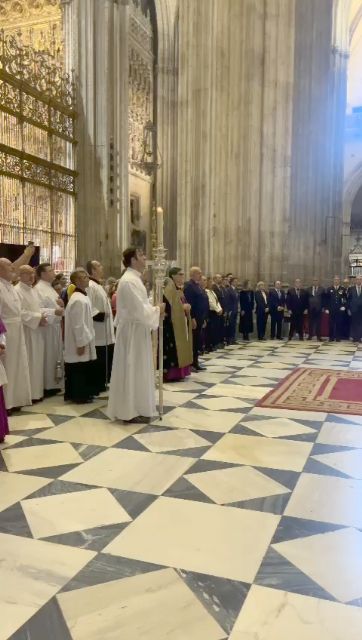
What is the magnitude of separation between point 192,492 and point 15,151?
24.6ft

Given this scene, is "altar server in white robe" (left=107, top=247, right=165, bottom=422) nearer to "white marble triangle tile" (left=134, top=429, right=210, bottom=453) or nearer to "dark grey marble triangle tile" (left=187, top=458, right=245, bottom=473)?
"white marble triangle tile" (left=134, top=429, right=210, bottom=453)

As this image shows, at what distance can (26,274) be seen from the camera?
20.6ft

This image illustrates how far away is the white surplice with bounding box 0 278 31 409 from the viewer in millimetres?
5703

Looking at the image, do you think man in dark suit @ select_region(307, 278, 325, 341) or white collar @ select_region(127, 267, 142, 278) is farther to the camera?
man in dark suit @ select_region(307, 278, 325, 341)

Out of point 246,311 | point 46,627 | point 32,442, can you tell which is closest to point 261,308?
point 246,311

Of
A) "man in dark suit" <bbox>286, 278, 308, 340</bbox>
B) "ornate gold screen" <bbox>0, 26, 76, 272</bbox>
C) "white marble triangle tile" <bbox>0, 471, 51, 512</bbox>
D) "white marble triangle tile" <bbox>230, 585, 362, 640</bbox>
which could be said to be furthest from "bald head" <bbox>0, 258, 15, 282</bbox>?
"man in dark suit" <bbox>286, 278, 308, 340</bbox>

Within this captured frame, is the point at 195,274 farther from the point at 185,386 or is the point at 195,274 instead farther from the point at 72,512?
the point at 72,512

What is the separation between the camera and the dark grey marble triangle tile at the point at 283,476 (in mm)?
3924

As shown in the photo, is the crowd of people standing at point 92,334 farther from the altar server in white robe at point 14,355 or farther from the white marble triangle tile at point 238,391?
the white marble triangle tile at point 238,391

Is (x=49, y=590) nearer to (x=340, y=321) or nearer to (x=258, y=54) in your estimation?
(x=340, y=321)

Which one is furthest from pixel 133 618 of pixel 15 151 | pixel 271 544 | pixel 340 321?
pixel 340 321

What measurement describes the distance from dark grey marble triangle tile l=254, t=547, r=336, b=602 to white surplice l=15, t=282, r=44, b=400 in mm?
4100

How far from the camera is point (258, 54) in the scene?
14.2 m

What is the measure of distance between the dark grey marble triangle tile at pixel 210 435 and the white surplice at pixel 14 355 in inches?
74.9
